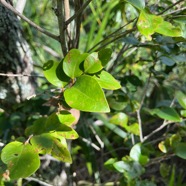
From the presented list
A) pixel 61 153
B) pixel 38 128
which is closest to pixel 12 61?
pixel 38 128

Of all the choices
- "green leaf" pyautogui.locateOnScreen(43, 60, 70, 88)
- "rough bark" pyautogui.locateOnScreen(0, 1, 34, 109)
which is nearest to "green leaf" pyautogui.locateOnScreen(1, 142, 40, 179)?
"green leaf" pyautogui.locateOnScreen(43, 60, 70, 88)

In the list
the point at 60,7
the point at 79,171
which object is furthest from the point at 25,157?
the point at 79,171

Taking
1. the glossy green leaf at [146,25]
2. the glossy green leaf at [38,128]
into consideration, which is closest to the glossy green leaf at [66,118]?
the glossy green leaf at [38,128]

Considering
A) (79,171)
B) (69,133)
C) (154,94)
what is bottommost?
(79,171)

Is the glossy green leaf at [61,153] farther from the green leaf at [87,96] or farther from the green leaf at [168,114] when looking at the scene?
the green leaf at [168,114]

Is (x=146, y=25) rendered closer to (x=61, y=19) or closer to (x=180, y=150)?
(x=61, y=19)

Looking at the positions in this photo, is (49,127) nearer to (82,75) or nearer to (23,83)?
(82,75)

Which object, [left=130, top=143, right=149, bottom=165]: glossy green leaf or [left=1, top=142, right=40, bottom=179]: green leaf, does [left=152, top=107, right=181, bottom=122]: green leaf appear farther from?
[left=1, top=142, right=40, bottom=179]: green leaf
